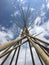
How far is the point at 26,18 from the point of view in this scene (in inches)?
625

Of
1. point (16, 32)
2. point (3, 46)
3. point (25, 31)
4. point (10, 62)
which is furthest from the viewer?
point (16, 32)

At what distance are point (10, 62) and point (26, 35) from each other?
2578 mm

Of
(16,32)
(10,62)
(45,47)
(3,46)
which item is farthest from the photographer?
(16,32)

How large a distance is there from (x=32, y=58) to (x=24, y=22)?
3819mm

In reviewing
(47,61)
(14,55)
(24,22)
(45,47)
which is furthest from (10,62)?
(47,61)

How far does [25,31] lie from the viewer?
49.9 ft

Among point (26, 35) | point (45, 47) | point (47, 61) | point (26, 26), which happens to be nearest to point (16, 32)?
point (26, 26)

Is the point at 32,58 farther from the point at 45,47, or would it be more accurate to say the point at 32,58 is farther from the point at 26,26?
the point at 26,26

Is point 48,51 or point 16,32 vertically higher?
point 16,32

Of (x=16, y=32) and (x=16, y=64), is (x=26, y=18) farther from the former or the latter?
(x=16, y=64)

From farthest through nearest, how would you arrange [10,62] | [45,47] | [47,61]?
[10,62], [45,47], [47,61]

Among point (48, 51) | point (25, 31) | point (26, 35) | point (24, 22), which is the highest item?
point (24, 22)

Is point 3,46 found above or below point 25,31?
below

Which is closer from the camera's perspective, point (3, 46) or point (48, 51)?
point (3, 46)
